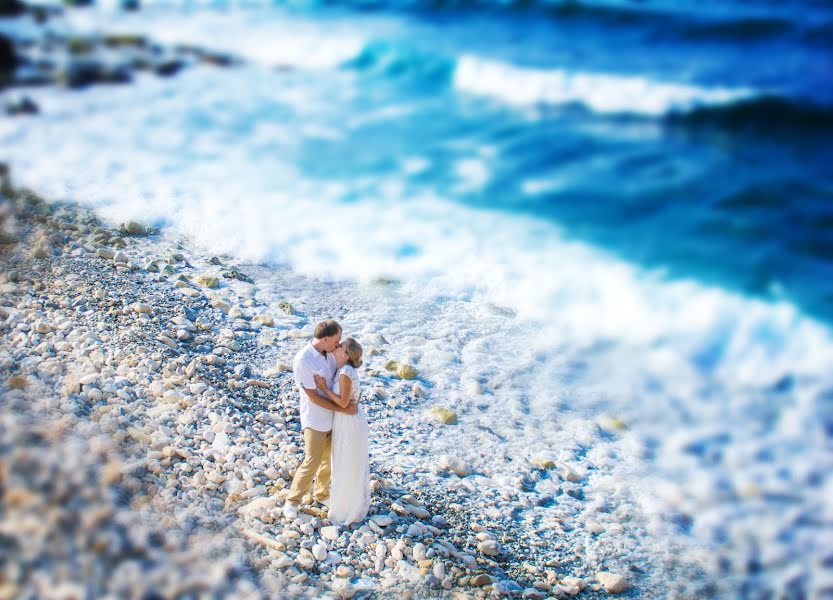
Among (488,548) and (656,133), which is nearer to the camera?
(488,548)

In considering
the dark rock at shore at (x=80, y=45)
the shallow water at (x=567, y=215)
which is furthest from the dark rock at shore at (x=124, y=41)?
the shallow water at (x=567, y=215)

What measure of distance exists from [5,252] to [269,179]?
6046mm

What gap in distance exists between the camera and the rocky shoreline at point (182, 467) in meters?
4.70

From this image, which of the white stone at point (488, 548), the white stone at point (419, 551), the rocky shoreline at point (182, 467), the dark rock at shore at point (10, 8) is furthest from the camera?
the dark rock at shore at point (10, 8)

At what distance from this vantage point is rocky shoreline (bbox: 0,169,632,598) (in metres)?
4.70

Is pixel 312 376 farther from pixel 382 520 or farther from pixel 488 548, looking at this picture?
pixel 488 548

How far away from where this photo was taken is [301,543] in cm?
598

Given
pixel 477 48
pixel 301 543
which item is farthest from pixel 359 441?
pixel 477 48

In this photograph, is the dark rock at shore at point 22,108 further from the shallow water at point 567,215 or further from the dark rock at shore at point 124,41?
the dark rock at shore at point 124,41

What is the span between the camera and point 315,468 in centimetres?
622

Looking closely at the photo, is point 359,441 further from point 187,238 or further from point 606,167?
point 606,167

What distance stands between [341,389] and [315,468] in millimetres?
801

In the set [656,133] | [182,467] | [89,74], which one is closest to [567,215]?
[656,133]

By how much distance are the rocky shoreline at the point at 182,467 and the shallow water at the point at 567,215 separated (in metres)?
0.74
